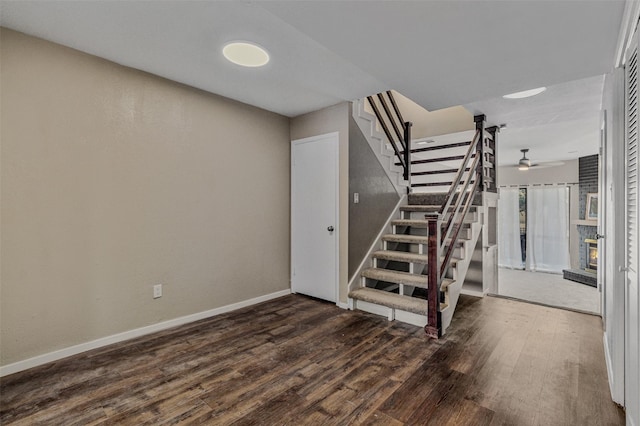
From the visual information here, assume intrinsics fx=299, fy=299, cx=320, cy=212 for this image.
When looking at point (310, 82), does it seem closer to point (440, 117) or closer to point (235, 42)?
point (235, 42)

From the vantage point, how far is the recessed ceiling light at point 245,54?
2.29 metres

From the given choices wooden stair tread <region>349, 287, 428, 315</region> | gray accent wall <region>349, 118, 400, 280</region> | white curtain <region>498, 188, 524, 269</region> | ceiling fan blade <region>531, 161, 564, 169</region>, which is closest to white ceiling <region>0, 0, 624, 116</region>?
gray accent wall <region>349, 118, 400, 280</region>

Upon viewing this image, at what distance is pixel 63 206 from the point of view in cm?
233

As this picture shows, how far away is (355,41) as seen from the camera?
213 centimetres

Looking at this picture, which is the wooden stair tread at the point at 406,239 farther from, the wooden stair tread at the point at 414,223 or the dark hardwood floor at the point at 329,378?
the dark hardwood floor at the point at 329,378

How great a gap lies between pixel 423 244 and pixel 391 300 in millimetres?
836

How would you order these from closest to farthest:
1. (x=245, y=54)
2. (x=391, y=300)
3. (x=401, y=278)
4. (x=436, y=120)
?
1. (x=245, y=54)
2. (x=391, y=300)
3. (x=401, y=278)
4. (x=436, y=120)

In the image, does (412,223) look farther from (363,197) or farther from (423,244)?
(363,197)

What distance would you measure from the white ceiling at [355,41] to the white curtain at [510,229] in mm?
5489

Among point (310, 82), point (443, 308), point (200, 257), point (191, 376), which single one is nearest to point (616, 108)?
point (443, 308)

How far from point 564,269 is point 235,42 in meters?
8.50

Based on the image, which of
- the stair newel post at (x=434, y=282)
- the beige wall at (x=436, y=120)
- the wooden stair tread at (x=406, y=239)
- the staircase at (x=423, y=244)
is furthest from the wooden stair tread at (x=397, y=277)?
the beige wall at (x=436, y=120)

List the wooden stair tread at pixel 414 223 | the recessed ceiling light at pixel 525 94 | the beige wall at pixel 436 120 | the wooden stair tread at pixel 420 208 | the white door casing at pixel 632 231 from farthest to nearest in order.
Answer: the beige wall at pixel 436 120 → the wooden stair tread at pixel 420 208 → the wooden stair tread at pixel 414 223 → the recessed ceiling light at pixel 525 94 → the white door casing at pixel 632 231

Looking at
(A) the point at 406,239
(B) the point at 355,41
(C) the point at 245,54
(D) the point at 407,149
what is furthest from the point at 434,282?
(C) the point at 245,54
